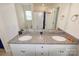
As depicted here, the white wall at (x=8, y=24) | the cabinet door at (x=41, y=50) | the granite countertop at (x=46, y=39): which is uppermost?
the white wall at (x=8, y=24)

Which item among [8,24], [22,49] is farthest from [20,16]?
[22,49]

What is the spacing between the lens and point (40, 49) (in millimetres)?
1268

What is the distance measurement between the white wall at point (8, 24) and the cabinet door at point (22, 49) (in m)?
0.13

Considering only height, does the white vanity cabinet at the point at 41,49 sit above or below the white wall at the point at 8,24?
below

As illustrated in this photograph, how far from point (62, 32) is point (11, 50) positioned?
0.88m

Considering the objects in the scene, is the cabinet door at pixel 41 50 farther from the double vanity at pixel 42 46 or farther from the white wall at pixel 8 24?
the white wall at pixel 8 24

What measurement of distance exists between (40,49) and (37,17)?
50cm

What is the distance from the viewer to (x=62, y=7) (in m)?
1.24

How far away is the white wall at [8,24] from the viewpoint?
3.80 ft

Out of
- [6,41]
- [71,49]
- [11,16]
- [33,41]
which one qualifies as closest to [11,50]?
[6,41]

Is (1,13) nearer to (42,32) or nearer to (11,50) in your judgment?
(11,50)

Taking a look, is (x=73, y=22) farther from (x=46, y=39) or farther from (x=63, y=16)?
(x=46, y=39)

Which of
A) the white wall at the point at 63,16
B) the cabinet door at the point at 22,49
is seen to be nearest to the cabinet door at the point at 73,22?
the white wall at the point at 63,16

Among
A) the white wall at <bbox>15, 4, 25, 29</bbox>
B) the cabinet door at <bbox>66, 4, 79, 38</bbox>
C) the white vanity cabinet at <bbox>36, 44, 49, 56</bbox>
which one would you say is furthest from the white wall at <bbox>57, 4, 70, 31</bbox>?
the white wall at <bbox>15, 4, 25, 29</bbox>
